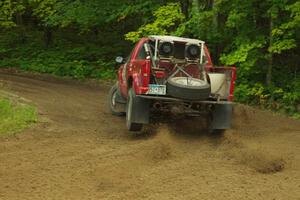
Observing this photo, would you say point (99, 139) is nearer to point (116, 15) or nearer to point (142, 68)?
point (142, 68)

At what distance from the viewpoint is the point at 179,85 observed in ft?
31.3

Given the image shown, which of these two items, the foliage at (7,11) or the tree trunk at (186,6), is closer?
the tree trunk at (186,6)

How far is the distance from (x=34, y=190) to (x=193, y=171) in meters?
2.39

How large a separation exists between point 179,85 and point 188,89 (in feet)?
0.59

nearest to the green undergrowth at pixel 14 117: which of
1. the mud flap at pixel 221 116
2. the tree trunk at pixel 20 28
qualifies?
the mud flap at pixel 221 116

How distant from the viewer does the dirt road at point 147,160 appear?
264 inches

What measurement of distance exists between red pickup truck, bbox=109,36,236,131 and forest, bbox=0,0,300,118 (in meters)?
3.86

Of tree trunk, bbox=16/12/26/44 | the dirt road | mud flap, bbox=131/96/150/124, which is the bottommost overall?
the dirt road

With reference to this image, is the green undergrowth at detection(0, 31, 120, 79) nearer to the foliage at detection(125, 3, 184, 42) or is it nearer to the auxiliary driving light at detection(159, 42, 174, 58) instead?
the foliage at detection(125, 3, 184, 42)

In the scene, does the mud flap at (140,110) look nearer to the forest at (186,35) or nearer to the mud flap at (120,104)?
the mud flap at (120,104)

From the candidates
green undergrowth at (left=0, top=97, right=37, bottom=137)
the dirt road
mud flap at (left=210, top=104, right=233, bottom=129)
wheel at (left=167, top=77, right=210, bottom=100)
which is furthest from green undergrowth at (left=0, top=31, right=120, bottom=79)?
wheel at (left=167, top=77, right=210, bottom=100)

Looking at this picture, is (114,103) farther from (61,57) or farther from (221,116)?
(61,57)

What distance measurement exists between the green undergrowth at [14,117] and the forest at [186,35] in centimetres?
498

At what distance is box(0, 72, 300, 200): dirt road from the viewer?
22.0 ft
